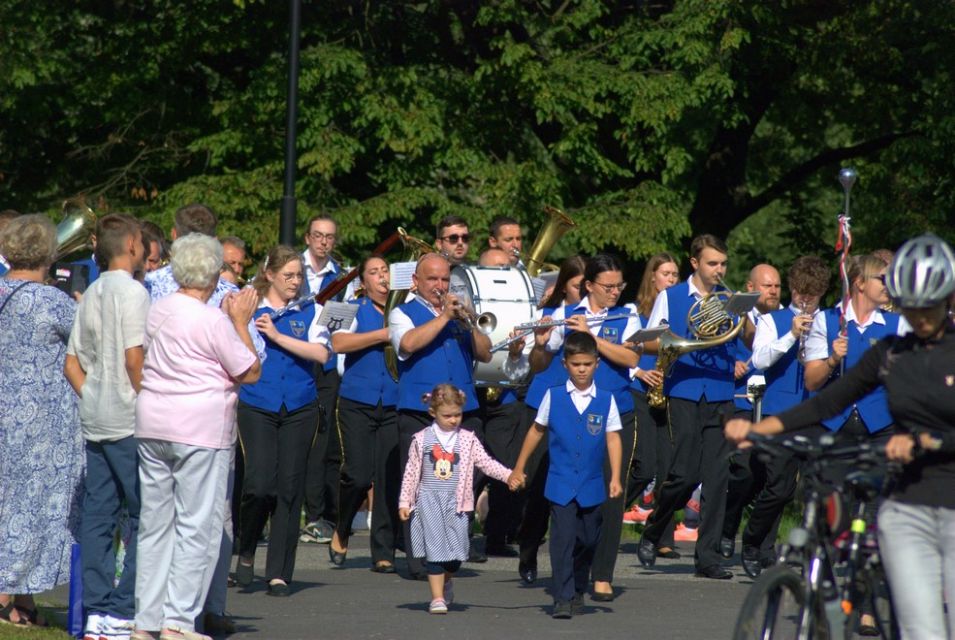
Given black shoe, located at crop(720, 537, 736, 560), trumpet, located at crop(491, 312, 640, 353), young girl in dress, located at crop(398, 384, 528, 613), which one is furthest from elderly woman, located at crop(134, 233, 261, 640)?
black shoe, located at crop(720, 537, 736, 560)

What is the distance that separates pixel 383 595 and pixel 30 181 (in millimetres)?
12795

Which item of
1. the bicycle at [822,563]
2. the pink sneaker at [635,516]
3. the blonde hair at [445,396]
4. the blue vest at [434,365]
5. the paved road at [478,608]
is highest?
the blue vest at [434,365]

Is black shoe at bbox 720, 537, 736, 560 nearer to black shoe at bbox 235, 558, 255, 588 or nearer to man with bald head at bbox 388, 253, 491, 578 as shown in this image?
man with bald head at bbox 388, 253, 491, 578

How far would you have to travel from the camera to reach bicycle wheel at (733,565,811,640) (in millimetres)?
5992

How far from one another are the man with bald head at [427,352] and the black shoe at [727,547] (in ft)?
7.28

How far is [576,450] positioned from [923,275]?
3802 millimetres

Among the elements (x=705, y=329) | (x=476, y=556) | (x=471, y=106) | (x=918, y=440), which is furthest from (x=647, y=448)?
(x=471, y=106)

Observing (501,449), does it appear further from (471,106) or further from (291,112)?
(471,106)

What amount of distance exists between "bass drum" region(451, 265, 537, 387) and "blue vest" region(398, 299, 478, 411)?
0.60m

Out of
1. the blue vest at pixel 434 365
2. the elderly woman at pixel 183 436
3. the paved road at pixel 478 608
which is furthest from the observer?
the blue vest at pixel 434 365

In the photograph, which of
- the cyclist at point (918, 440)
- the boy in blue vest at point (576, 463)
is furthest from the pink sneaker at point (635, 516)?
the cyclist at point (918, 440)

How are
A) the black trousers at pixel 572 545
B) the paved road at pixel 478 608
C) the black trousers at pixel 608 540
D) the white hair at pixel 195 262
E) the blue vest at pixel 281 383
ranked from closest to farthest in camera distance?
1. the white hair at pixel 195 262
2. the paved road at pixel 478 608
3. the black trousers at pixel 572 545
4. the blue vest at pixel 281 383
5. the black trousers at pixel 608 540

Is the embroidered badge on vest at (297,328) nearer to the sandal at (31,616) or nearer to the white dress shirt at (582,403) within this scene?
the white dress shirt at (582,403)

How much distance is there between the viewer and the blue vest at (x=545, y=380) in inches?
435
